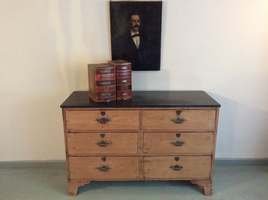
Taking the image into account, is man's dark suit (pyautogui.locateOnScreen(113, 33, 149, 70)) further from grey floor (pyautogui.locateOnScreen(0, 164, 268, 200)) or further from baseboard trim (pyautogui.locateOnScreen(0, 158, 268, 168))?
baseboard trim (pyautogui.locateOnScreen(0, 158, 268, 168))

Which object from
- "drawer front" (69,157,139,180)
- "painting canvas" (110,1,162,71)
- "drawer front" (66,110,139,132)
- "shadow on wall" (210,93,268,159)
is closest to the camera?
"drawer front" (66,110,139,132)

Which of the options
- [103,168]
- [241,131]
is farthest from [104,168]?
[241,131]

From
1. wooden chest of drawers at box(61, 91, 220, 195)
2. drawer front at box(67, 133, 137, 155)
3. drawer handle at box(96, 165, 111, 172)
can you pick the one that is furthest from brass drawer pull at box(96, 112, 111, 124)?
drawer handle at box(96, 165, 111, 172)

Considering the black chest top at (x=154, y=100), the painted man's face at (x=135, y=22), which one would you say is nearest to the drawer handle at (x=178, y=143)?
the black chest top at (x=154, y=100)

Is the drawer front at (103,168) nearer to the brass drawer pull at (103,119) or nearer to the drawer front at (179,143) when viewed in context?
the drawer front at (179,143)

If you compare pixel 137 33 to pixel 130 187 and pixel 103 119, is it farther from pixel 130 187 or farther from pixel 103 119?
pixel 130 187

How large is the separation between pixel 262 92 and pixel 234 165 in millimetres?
780

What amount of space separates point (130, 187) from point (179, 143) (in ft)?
2.03

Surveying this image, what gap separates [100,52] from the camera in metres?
2.51

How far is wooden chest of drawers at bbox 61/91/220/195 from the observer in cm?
214

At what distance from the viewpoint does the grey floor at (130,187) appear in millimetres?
2303

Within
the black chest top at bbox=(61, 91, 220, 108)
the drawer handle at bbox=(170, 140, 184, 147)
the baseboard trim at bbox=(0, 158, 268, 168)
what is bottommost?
the baseboard trim at bbox=(0, 158, 268, 168)

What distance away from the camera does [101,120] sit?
2.15 meters

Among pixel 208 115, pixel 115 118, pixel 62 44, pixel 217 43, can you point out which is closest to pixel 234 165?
pixel 208 115
